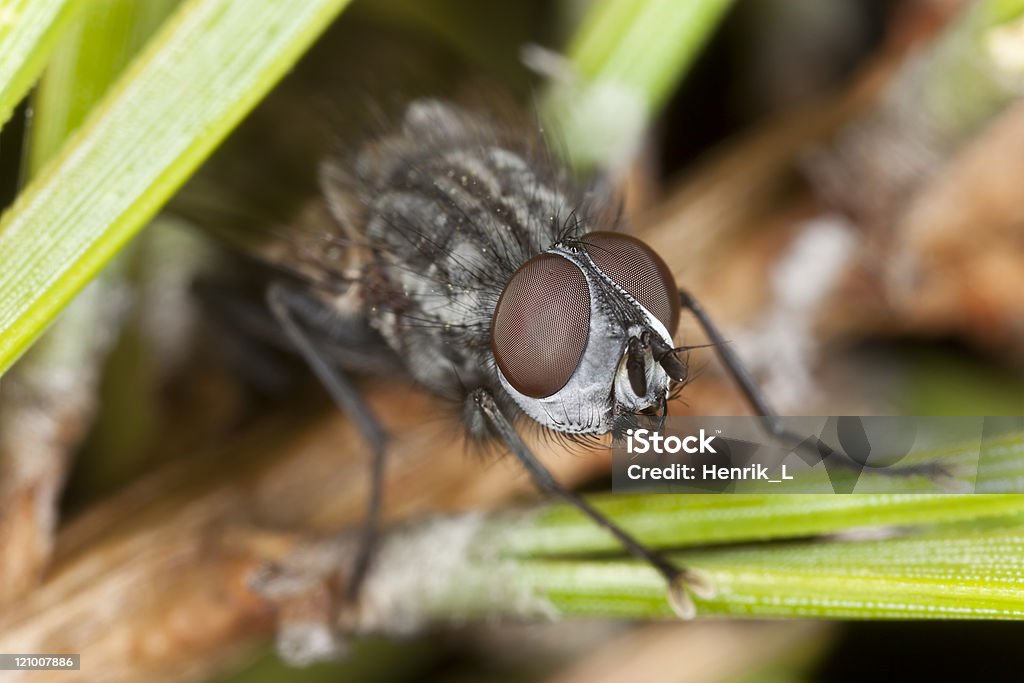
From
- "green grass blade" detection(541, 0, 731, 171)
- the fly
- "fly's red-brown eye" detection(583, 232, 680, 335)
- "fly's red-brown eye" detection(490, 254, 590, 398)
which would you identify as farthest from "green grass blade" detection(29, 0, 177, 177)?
"green grass blade" detection(541, 0, 731, 171)

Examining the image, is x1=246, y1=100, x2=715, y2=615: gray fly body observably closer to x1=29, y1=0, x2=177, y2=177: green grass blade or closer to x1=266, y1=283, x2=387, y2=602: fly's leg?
x1=266, y1=283, x2=387, y2=602: fly's leg

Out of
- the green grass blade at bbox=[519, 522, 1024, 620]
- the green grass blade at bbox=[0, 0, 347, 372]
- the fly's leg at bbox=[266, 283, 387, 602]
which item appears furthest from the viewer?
the fly's leg at bbox=[266, 283, 387, 602]

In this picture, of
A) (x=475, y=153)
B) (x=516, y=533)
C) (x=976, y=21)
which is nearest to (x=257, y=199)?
(x=475, y=153)

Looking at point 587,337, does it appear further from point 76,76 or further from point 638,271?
point 76,76

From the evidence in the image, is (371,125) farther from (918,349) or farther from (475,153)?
(918,349)

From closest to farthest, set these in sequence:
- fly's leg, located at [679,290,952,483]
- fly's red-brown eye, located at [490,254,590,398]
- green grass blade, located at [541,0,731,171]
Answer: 1. fly's red-brown eye, located at [490,254,590,398]
2. fly's leg, located at [679,290,952,483]
3. green grass blade, located at [541,0,731,171]
